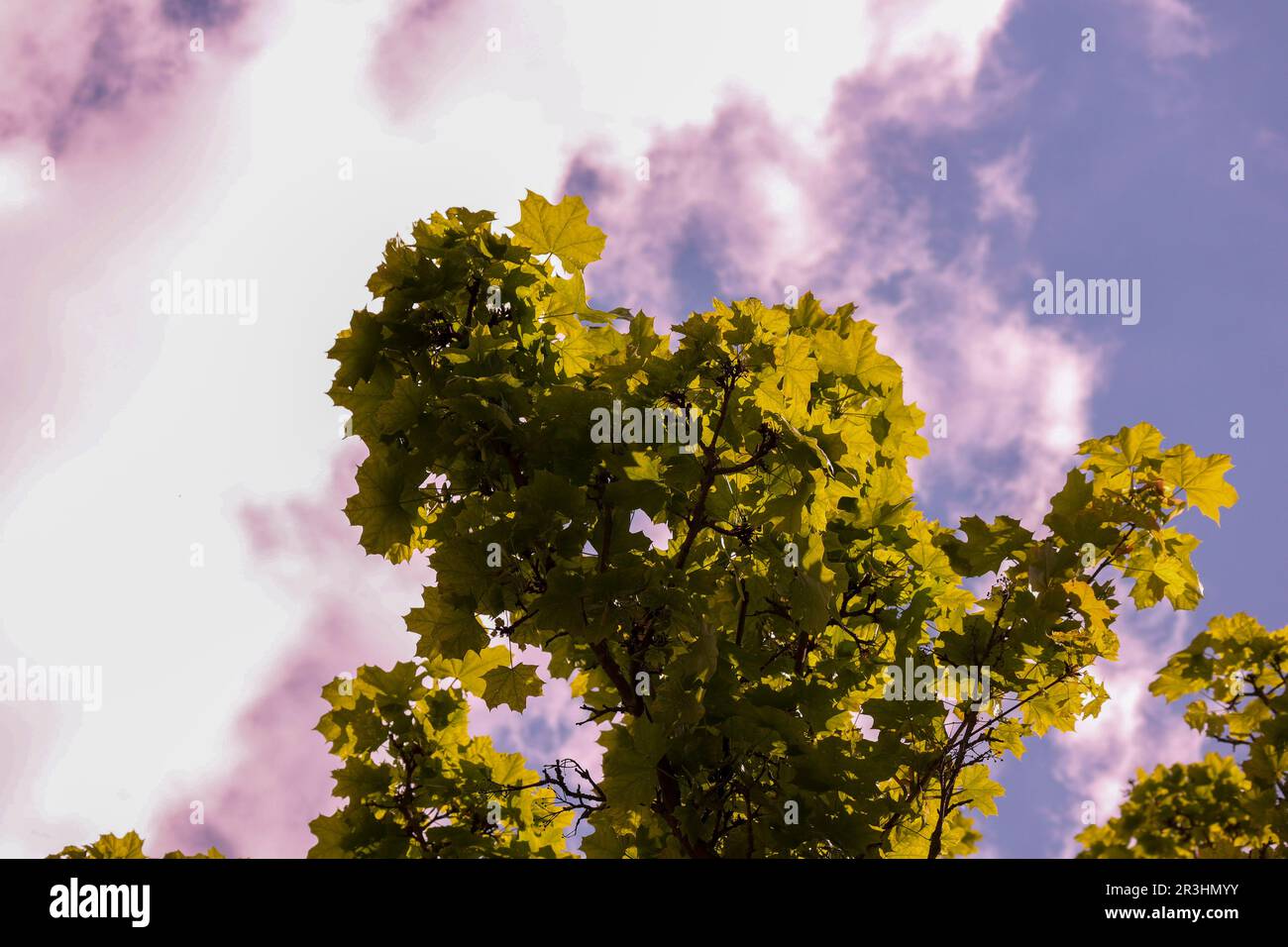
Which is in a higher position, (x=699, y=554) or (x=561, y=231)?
(x=561, y=231)

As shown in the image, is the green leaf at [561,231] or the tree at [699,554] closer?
the tree at [699,554]

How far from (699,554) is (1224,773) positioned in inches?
315

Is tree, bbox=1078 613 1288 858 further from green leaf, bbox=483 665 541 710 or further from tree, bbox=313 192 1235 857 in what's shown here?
green leaf, bbox=483 665 541 710

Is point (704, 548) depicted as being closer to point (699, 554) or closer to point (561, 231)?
point (699, 554)

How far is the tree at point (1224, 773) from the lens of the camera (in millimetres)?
7988

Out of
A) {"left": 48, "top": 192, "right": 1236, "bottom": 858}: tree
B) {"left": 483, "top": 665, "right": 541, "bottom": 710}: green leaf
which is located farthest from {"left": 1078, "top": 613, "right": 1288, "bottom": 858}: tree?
{"left": 483, "top": 665, "right": 541, "bottom": 710}: green leaf

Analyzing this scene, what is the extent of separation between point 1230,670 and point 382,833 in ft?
26.3

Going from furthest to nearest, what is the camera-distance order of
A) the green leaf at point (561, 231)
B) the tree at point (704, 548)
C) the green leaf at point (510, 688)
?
the green leaf at point (561, 231) < the green leaf at point (510, 688) < the tree at point (704, 548)

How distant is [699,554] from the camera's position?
569 centimetres

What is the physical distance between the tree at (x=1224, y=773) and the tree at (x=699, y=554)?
132 inches
